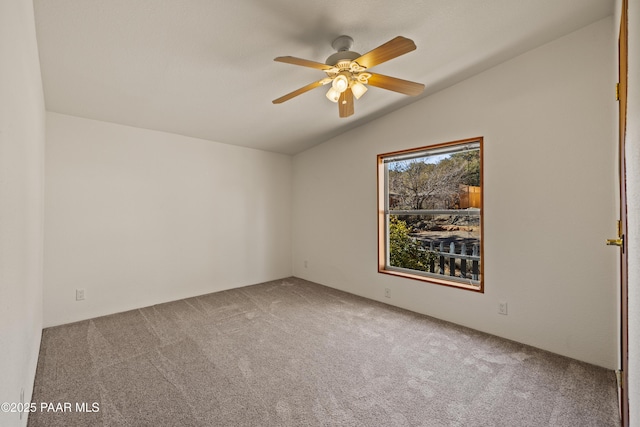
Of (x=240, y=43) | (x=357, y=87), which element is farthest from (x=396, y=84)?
(x=240, y=43)

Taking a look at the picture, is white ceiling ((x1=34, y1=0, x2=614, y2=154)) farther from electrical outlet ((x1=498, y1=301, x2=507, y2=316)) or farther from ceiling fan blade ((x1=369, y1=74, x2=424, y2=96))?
electrical outlet ((x1=498, y1=301, x2=507, y2=316))

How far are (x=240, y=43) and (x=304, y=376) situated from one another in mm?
2525

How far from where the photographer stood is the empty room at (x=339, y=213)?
1724mm

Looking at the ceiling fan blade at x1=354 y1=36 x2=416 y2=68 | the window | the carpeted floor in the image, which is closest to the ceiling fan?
the ceiling fan blade at x1=354 y1=36 x2=416 y2=68

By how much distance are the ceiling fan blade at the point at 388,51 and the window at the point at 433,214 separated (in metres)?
1.59

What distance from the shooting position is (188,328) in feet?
9.71

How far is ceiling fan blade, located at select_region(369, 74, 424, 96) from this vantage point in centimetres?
220

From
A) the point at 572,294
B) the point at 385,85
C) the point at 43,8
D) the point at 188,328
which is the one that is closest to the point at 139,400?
the point at 188,328

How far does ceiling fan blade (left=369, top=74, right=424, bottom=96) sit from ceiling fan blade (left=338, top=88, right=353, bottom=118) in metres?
0.19

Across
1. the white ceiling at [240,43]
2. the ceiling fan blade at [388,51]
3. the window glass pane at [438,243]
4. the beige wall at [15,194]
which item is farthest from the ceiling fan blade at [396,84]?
the beige wall at [15,194]

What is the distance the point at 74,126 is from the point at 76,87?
780 millimetres

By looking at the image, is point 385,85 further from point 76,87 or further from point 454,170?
point 76,87

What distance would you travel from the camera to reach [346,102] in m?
2.35

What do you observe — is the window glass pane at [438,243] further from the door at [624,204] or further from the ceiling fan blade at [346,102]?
the ceiling fan blade at [346,102]
